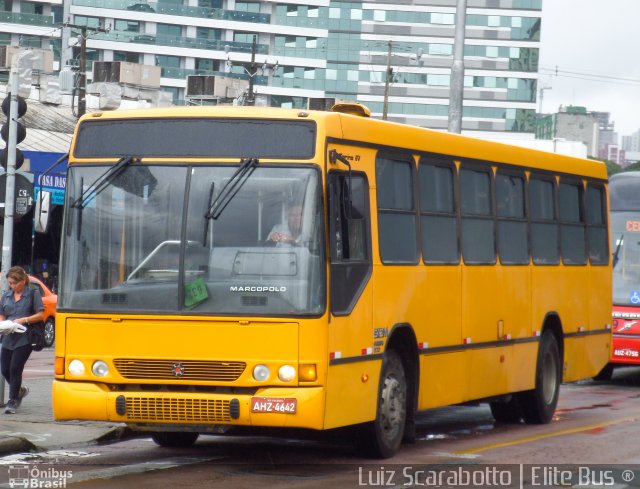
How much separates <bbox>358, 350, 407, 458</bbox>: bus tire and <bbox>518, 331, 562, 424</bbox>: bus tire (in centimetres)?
406

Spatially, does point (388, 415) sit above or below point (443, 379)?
below

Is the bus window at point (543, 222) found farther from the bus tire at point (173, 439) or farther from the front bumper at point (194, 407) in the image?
the front bumper at point (194, 407)

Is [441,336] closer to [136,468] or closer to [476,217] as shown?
[476,217]

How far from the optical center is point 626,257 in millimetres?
24234

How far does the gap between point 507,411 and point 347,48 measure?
4973 inches

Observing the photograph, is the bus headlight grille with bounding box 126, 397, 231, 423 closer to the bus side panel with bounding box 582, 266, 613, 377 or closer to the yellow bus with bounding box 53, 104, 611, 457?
the yellow bus with bounding box 53, 104, 611, 457

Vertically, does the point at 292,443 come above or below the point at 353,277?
below

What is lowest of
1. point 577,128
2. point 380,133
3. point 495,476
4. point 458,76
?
point 495,476

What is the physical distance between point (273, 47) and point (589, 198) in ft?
341

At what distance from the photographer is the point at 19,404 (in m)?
15.1

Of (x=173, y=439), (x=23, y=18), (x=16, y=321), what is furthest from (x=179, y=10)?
(x=173, y=439)

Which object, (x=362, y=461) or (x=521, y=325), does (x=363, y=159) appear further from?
(x=521, y=325)

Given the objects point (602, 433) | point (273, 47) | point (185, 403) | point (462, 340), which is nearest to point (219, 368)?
point (185, 403)

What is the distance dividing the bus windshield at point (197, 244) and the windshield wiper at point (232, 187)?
0.02m
